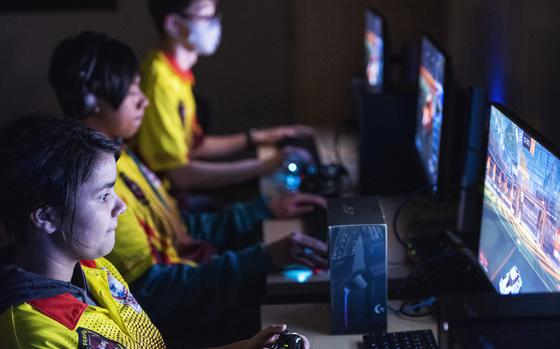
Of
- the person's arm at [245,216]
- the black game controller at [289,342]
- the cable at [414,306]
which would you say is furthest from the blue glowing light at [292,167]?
the black game controller at [289,342]

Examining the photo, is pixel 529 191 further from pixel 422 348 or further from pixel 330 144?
pixel 330 144

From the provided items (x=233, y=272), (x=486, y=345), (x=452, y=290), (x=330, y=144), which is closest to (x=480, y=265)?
(x=452, y=290)

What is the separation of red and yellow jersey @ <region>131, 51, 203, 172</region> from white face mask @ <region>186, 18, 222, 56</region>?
143 mm

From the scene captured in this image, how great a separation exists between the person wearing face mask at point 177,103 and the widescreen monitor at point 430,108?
677 millimetres

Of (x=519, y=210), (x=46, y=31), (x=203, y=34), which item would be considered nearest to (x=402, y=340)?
(x=519, y=210)

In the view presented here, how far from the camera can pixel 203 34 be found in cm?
284

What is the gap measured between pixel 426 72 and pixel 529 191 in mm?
912

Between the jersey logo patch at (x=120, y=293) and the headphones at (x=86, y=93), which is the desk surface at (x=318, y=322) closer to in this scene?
the jersey logo patch at (x=120, y=293)

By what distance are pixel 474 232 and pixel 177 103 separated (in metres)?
1.24

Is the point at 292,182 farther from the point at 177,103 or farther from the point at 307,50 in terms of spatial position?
the point at 307,50

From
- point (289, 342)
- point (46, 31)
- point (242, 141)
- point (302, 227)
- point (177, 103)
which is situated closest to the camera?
point (289, 342)

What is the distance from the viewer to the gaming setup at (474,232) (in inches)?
37.9

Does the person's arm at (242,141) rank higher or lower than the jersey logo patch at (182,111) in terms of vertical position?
lower

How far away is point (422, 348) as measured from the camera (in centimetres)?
146
